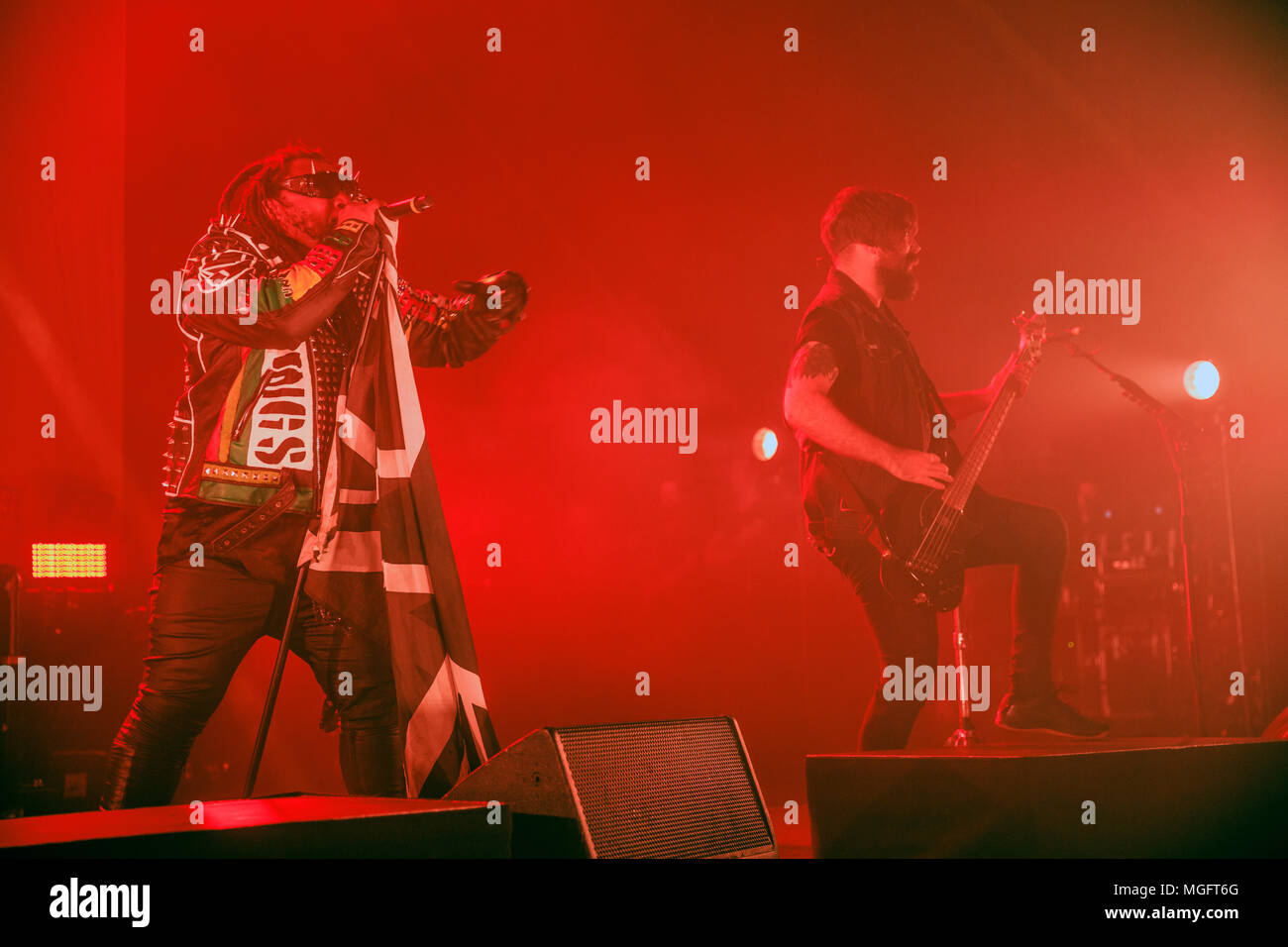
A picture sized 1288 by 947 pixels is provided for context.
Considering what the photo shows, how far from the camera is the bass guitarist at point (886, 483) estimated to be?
3.34 m

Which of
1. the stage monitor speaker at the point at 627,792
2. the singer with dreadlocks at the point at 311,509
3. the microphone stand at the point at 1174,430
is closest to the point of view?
the stage monitor speaker at the point at 627,792

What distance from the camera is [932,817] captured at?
7.48ft

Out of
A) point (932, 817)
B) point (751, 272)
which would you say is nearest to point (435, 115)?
point (751, 272)

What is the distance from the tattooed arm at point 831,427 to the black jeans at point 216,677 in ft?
4.85

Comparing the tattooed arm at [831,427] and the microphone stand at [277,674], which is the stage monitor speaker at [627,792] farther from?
the tattooed arm at [831,427]

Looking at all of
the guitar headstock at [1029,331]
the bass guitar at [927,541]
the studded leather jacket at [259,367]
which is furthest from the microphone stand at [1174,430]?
the studded leather jacket at [259,367]

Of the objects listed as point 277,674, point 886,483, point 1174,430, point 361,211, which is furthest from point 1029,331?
point 277,674

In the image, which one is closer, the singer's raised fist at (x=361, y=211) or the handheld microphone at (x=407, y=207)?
the handheld microphone at (x=407, y=207)

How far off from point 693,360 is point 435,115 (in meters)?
1.22

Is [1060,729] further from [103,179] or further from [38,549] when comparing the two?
[103,179]

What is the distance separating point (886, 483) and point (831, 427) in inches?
9.4

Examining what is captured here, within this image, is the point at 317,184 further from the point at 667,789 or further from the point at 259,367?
the point at 667,789

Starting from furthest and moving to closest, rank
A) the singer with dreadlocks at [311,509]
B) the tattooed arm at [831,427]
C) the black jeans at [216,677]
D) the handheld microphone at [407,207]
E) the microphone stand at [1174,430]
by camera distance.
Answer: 1. the microphone stand at [1174,430]
2. the tattooed arm at [831,427]
3. the handheld microphone at [407,207]
4. the singer with dreadlocks at [311,509]
5. the black jeans at [216,677]

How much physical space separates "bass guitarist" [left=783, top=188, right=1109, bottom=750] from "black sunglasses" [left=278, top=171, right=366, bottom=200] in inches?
58.1
